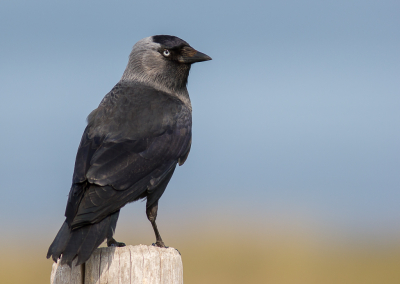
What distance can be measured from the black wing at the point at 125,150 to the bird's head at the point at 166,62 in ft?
1.27

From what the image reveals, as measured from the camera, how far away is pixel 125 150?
459 centimetres

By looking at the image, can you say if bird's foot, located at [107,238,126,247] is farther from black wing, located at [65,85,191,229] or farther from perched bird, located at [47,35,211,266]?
black wing, located at [65,85,191,229]

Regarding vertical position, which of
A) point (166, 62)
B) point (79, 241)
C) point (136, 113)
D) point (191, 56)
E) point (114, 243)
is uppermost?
point (191, 56)

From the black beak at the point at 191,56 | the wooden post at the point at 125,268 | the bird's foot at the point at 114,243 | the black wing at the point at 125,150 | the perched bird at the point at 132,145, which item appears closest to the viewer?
the wooden post at the point at 125,268

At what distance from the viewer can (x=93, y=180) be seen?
4105 mm

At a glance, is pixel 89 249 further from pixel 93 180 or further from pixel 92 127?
pixel 92 127

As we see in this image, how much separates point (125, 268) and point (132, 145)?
63.6 inches

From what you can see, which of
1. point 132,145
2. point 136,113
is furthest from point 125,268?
Result: point 136,113

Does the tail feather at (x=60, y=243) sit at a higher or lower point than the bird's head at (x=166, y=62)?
lower

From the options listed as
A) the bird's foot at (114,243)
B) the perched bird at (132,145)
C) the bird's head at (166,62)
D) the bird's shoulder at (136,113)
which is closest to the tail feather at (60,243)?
the perched bird at (132,145)

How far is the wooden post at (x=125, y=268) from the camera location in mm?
3365

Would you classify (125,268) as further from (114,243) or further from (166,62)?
(166,62)

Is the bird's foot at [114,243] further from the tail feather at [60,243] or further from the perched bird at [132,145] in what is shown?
the tail feather at [60,243]

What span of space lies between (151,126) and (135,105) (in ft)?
1.25
